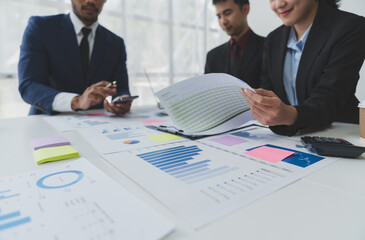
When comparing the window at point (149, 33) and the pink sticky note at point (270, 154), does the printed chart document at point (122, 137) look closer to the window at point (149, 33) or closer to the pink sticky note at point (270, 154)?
the pink sticky note at point (270, 154)

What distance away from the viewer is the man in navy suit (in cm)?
108

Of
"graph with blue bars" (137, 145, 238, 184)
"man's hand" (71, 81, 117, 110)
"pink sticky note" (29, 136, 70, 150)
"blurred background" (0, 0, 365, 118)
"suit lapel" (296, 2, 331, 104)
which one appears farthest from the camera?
"blurred background" (0, 0, 365, 118)

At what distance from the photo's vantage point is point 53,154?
474 millimetres

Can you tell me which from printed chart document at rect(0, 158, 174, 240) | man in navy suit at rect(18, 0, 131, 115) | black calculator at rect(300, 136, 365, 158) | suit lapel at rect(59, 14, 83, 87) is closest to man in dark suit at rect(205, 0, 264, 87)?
man in navy suit at rect(18, 0, 131, 115)

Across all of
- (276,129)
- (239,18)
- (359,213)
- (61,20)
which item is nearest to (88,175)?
(359,213)

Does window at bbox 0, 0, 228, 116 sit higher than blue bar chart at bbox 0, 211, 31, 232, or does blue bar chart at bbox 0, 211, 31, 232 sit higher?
window at bbox 0, 0, 228, 116

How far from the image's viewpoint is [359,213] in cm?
28

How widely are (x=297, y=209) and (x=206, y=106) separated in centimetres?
43

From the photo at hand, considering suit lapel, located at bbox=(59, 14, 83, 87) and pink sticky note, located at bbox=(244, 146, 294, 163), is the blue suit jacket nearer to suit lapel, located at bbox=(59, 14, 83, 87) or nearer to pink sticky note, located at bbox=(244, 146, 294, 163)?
suit lapel, located at bbox=(59, 14, 83, 87)

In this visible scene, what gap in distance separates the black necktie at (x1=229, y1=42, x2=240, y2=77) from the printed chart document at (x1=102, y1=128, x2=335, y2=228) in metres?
1.15

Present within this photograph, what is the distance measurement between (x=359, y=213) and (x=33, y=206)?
1.33 feet

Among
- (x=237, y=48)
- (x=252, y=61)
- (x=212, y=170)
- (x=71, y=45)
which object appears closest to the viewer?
(x=212, y=170)

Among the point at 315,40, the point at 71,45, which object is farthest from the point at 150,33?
the point at 315,40

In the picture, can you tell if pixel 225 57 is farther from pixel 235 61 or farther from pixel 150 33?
pixel 150 33
